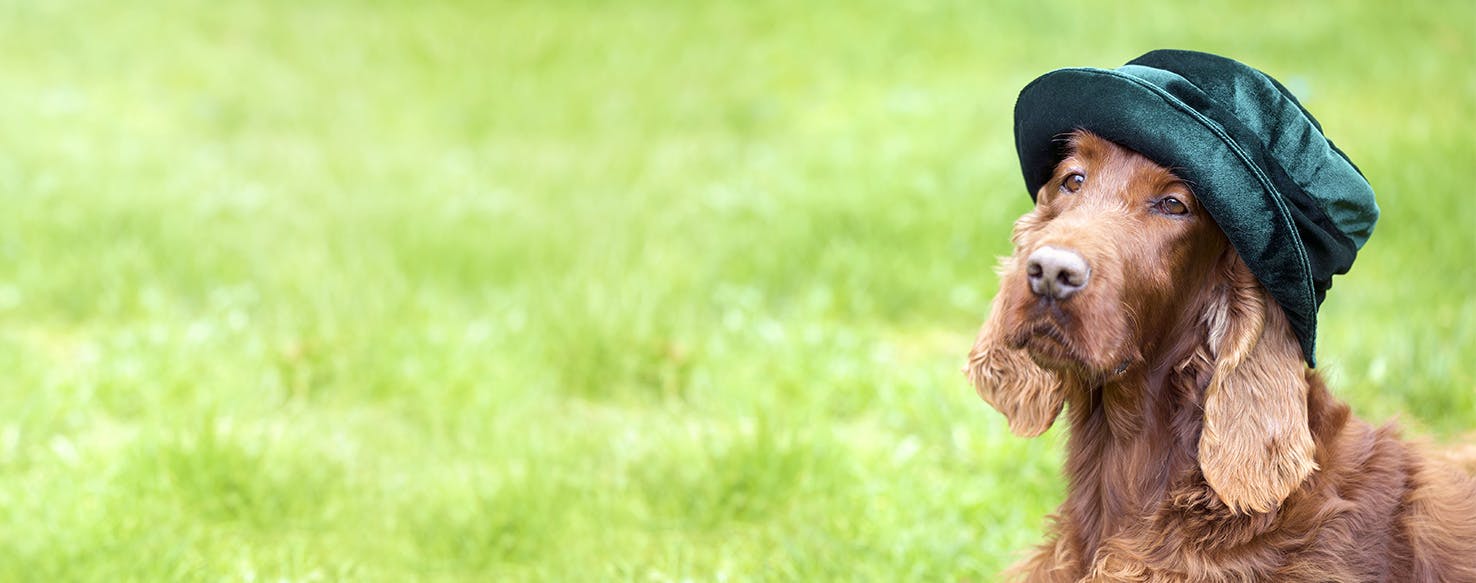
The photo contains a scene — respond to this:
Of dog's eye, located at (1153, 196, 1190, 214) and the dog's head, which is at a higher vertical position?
dog's eye, located at (1153, 196, 1190, 214)

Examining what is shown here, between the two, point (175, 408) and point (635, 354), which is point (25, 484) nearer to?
point (175, 408)

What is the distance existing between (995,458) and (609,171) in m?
3.39

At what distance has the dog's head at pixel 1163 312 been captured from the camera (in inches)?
114

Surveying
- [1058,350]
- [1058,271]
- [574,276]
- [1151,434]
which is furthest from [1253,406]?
[574,276]

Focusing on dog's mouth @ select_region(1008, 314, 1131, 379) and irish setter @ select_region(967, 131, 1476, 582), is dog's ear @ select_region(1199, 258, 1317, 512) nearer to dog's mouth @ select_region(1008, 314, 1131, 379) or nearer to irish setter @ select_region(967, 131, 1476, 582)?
irish setter @ select_region(967, 131, 1476, 582)

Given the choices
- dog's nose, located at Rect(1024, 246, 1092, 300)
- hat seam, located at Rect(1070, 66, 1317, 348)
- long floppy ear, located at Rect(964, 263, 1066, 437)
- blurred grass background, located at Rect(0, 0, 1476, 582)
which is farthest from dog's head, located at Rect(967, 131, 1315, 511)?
blurred grass background, located at Rect(0, 0, 1476, 582)

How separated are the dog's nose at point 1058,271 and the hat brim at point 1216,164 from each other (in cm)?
35

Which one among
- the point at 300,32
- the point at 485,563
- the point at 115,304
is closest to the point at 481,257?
the point at 115,304

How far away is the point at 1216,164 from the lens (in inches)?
113

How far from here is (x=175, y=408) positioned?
515 centimetres

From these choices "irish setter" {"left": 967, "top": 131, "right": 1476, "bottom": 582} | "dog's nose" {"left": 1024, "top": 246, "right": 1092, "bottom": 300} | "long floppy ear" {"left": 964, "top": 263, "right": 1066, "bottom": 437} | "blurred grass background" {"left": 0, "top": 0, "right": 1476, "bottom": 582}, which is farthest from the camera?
"blurred grass background" {"left": 0, "top": 0, "right": 1476, "bottom": 582}

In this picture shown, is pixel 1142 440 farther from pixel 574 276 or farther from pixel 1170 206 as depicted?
pixel 574 276

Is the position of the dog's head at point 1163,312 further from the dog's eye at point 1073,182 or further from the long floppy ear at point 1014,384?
the long floppy ear at point 1014,384

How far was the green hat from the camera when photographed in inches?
113
